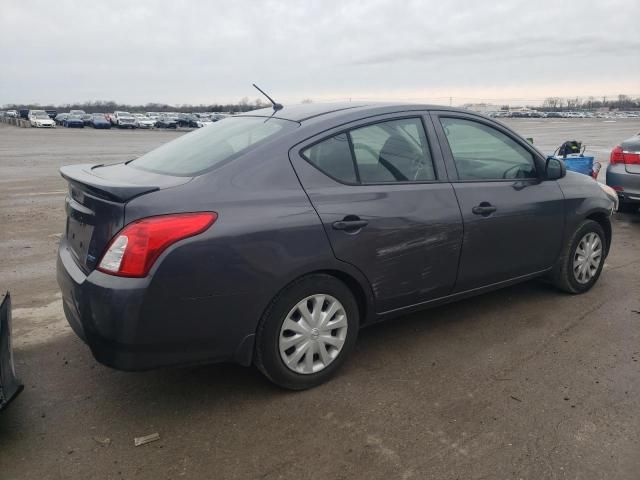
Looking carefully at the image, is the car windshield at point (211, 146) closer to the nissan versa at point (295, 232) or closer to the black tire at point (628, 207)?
the nissan versa at point (295, 232)

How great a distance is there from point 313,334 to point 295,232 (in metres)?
0.63

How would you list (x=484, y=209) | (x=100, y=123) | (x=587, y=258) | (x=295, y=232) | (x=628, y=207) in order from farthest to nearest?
(x=100, y=123), (x=628, y=207), (x=587, y=258), (x=484, y=209), (x=295, y=232)

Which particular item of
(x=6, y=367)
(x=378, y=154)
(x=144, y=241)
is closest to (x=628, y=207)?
(x=378, y=154)

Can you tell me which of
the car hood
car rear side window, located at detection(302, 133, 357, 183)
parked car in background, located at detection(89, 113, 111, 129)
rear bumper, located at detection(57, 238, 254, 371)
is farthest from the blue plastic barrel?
parked car in background, located at detection(89, 113, 111, 129)

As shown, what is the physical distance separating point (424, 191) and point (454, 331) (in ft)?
3.86

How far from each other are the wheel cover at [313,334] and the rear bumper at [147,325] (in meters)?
0.26

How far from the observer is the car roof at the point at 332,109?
3574 mm

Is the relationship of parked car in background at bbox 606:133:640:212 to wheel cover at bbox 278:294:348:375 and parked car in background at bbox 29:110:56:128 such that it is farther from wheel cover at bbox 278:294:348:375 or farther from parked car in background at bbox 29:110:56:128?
parked car in background at bbox 29:110:56:128

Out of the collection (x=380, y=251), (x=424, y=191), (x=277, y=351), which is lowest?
(x=277, y=351)

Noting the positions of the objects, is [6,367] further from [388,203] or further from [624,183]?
[624,183]

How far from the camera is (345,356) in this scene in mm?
3436

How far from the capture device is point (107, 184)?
2.93 m

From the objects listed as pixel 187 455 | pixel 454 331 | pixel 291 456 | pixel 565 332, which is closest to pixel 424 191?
pixel 454 331

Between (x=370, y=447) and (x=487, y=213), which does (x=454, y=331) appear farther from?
(x=370, y=447)
